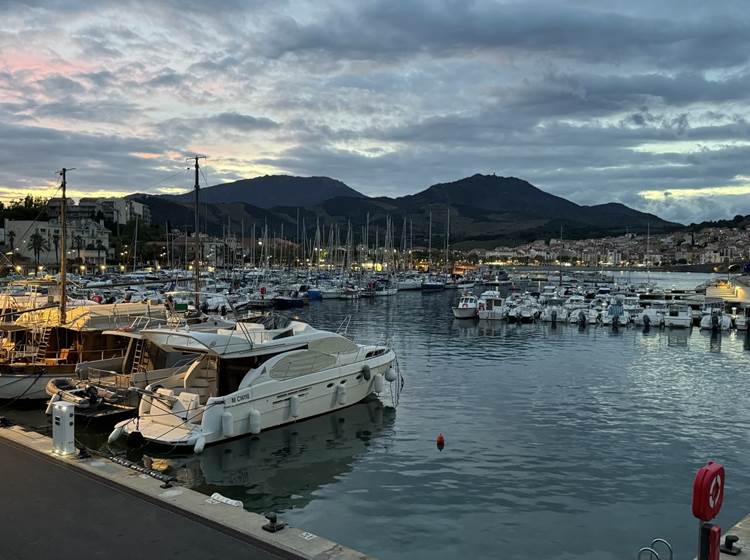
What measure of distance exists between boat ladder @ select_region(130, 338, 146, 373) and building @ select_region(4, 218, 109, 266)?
10061 cm

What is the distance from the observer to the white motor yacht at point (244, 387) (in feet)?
58.5

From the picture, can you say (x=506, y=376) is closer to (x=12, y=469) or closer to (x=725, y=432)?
(x=725, y=432)

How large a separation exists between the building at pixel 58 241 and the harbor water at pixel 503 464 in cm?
10571

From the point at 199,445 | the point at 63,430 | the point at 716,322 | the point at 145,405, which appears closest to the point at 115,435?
the point at 145,405

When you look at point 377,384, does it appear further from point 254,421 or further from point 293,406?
point 254,421

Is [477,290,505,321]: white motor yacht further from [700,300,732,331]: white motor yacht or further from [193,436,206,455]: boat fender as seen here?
[193,436,206,455]: boat fender

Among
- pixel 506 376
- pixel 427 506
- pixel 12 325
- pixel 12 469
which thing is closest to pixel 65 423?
pixel 12 469

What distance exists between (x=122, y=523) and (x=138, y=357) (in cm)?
1391

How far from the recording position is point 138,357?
22531 millimetres

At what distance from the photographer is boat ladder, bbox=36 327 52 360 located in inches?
979

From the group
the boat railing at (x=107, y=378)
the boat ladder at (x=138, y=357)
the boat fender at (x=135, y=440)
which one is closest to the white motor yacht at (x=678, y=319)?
the boat ladder at (x=138, y=357)

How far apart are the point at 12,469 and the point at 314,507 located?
6.15 m

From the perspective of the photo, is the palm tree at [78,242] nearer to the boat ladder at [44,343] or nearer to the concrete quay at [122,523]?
the boat ladder at [44,343]

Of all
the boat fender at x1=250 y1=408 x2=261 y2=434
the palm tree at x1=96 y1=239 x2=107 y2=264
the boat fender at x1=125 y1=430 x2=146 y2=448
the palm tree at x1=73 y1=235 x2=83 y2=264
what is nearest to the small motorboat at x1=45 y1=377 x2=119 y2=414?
the boat fender at x1=125 y1=430 x2=146 y2=448
